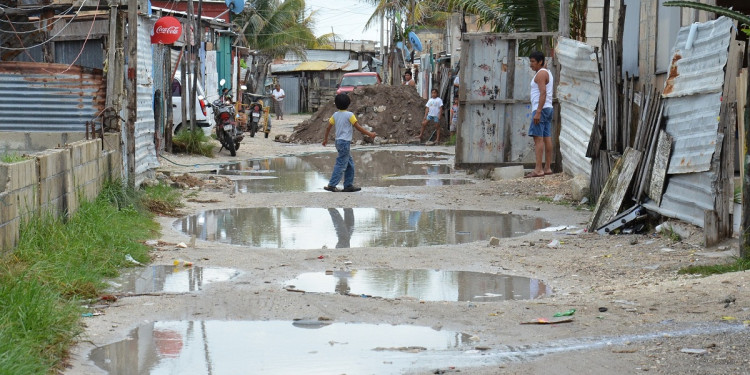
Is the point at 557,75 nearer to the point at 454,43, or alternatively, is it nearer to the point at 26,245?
the point at 26,245

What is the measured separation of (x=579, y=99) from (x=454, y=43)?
829 inches

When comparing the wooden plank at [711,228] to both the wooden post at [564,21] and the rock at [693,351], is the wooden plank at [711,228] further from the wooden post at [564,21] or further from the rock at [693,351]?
the wooden post at [564,21]

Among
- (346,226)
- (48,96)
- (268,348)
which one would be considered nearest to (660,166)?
(346,226)

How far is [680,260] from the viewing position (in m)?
7.32

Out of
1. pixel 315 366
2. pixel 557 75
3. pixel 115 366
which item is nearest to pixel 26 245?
pixel 115 366

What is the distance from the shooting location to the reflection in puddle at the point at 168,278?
21.3ft

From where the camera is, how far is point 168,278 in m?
6.88

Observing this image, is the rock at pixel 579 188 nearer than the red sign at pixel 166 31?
Yes

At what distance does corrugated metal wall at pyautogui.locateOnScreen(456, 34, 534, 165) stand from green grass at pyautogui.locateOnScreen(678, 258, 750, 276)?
8876 millimetres

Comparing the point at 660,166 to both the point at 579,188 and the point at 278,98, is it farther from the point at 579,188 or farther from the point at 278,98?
the point at 278,98

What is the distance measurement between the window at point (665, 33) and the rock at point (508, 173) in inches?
179

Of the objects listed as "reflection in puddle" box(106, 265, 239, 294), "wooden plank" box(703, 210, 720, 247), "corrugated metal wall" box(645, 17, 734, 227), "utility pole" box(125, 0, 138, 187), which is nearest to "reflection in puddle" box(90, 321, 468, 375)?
"reflection in puddle" box(106, 265, 239, 294)

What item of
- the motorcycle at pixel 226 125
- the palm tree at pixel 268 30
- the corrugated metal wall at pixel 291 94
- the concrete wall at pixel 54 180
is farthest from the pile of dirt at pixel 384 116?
the corrugated metal wall at pixel 291 94

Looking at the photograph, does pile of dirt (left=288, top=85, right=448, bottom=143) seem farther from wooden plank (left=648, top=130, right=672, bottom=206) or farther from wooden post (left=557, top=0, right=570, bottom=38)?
wooden plank (left=648, top=130, right=672, bottom=206)
